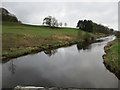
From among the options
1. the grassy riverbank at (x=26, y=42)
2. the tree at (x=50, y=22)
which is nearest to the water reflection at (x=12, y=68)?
the grassy riverbank at (x=26, y=42)

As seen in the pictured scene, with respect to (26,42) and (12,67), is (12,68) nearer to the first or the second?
(12,67)

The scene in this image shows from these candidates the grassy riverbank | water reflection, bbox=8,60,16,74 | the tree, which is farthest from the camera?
the tree

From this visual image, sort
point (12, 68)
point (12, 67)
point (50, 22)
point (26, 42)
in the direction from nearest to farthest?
point (12, 68) < point (12, 67) < point (26, 42) < point (50, 22)

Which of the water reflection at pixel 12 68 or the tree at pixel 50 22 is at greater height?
the tree at pixel 50 22

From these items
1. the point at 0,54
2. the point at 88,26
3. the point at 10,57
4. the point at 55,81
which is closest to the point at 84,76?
the point at 55,81

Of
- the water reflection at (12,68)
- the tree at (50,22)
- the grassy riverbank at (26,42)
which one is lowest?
the water reflection at (12,68)

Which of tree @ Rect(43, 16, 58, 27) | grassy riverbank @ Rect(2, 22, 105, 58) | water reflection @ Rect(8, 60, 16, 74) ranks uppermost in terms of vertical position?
tree @ Rect(43, 16, 58, 27)

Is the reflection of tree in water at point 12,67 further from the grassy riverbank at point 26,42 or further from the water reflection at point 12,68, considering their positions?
the grassy riverbank at point 26,42

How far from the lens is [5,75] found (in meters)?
8.49

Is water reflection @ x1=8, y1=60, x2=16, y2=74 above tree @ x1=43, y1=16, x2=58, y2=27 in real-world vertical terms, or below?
below

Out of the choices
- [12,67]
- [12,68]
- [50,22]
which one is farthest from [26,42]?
[50,22]

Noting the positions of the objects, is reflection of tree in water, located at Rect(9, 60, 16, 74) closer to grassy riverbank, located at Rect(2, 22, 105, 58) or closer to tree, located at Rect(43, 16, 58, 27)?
grassy riverbank, located at Rect(2, 22, 105, 58)

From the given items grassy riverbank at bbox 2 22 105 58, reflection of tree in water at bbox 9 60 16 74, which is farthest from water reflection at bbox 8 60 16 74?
grassy riverbank at bbox 2 22 105 58

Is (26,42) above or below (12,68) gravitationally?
above
